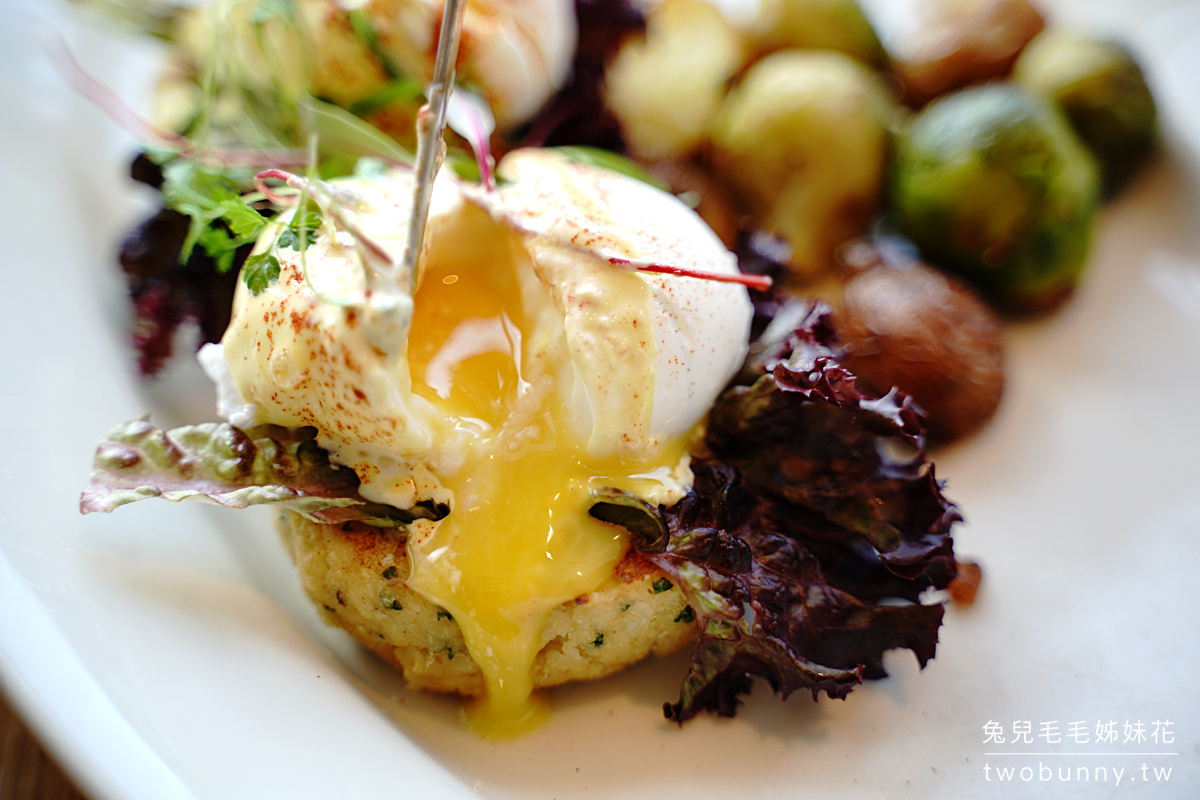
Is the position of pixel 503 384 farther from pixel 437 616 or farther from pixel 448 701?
pixel 448 701

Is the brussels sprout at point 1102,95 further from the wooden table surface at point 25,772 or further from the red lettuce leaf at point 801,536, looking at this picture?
the wooden table surface at point 25,772

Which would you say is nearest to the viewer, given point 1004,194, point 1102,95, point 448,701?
point 448,701

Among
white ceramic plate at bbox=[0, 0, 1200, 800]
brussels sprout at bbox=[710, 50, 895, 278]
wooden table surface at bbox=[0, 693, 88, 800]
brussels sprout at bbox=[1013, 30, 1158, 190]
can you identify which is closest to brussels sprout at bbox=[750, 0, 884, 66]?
brussels sprout at bbox=[710, 50, 895, 278]

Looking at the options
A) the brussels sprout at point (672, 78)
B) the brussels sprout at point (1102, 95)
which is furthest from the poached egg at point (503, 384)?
the brussels sprout at point (1102, 95)

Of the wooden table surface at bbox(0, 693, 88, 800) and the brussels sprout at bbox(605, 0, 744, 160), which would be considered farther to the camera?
the brussels sprout at bbox(605, 0, 744, 160)

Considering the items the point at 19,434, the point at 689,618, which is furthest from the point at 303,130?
the point at 689,618

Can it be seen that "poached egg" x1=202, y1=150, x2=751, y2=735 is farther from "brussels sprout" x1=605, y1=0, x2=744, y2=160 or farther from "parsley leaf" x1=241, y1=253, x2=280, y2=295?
"brussels sprout" x1=605, y1=0, x2=744, y2=160

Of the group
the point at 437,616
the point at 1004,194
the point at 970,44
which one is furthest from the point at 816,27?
the point at 437,616
